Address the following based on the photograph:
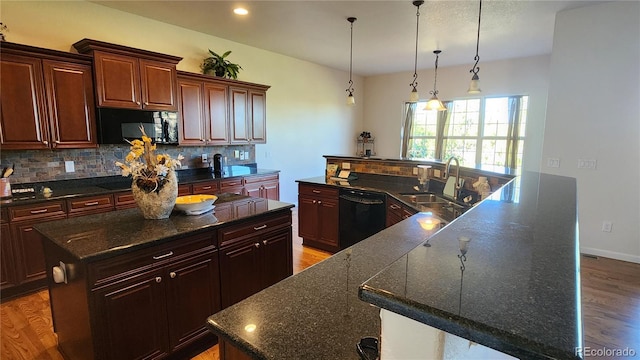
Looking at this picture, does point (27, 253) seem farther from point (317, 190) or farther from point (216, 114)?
point (317, 190)

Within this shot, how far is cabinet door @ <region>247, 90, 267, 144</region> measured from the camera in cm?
492

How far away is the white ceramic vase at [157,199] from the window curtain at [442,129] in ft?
19.5

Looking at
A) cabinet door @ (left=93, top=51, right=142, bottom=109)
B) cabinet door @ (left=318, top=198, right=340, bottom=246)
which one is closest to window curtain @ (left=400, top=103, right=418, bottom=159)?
cabinet door @ (left=318, top=198, right=340, bottom=246)

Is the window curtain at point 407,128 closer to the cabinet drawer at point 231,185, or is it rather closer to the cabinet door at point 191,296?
the cabinet drawer at point 231,185

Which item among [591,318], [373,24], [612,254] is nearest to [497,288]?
[591,318]

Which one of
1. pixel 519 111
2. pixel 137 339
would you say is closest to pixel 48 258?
pixel 137 339

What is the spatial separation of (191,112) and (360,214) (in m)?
2.56

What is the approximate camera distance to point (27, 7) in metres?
3.04

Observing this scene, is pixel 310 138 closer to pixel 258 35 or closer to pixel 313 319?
pixel 258 35

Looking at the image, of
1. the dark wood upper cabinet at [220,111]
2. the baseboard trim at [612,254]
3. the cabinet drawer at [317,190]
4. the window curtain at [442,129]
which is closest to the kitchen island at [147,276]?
→ the cabinet drawer at [317,190]

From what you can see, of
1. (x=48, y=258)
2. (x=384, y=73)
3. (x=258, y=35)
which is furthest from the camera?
(x=384, y=73)

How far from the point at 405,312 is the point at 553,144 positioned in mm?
4214

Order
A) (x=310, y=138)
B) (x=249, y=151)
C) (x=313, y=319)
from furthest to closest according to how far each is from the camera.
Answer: (x=310, y=138), (x=249, y=151), (x=313, y=319)

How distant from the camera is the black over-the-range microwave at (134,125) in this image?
3338 mm
